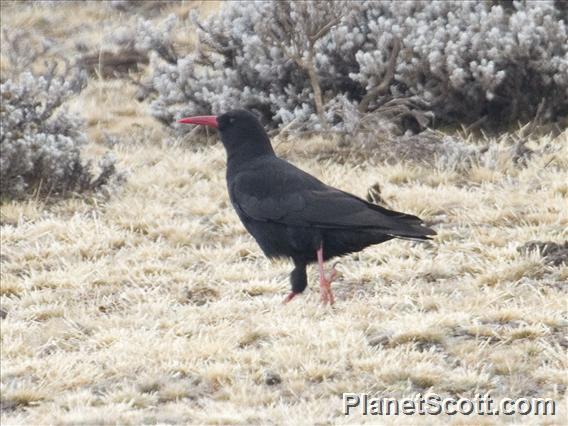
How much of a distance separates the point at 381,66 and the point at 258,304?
435cm

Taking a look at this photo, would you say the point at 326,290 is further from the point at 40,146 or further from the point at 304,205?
the point at 40,146

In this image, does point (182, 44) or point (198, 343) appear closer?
point (198, 343)

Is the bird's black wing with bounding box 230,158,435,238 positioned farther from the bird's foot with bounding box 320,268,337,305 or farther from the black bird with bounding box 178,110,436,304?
the bird's foot with bounding box 320,268,337,305

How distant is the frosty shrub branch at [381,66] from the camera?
1090cm

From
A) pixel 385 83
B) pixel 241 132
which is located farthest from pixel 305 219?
pixel 385 83

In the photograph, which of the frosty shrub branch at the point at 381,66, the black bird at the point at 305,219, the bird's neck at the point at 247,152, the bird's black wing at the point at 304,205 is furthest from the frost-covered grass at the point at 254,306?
the frosty shrub branch at the point at 381,66

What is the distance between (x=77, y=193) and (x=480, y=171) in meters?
3.08

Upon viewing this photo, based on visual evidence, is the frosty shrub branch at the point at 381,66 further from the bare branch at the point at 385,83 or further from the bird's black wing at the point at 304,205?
the bird's black wing at the point at 304,205

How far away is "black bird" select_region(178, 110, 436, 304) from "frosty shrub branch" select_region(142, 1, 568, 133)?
3199mm

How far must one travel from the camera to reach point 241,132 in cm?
780

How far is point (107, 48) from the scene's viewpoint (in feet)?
48.1

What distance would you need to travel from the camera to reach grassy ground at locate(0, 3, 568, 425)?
5.88 meters

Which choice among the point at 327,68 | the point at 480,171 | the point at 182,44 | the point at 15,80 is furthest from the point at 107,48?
the point at 480,171

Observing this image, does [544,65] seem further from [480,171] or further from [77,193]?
[77,193]
